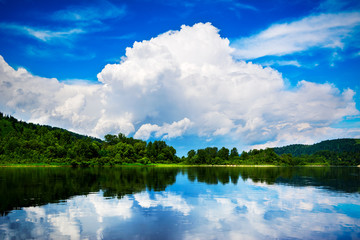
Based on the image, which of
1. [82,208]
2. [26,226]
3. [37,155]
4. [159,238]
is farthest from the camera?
[37,155]

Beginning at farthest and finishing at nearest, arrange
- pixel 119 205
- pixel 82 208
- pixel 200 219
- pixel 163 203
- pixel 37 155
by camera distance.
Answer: pixel 37 155, pixel 163 203, pixel 119 205, pixel 82 208, pixel 200 219

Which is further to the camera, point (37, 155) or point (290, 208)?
point (37, 155)

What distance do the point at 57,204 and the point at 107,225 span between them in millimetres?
13586

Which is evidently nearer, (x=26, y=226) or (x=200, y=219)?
(x=26, y=226)

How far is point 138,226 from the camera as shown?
81.9 ft

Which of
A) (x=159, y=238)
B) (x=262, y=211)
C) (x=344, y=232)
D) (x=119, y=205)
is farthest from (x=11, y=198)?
(x=344, y=232)

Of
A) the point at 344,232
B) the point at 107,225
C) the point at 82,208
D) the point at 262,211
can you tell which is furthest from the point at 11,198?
the point at 344,232

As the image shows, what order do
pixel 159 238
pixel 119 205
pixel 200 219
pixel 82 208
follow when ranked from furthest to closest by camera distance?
pixel 119 205
pixel 82 208
pixel 200 219
pixel 159 238

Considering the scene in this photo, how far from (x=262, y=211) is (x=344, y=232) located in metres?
9.68

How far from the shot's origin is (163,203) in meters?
37.0

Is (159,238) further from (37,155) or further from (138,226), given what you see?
(37,155)

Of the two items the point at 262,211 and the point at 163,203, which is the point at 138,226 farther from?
the point at 262,211

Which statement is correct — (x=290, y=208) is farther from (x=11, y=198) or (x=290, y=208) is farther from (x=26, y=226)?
(x=11, y=198)

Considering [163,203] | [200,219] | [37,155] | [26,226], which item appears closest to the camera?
[26,226]
